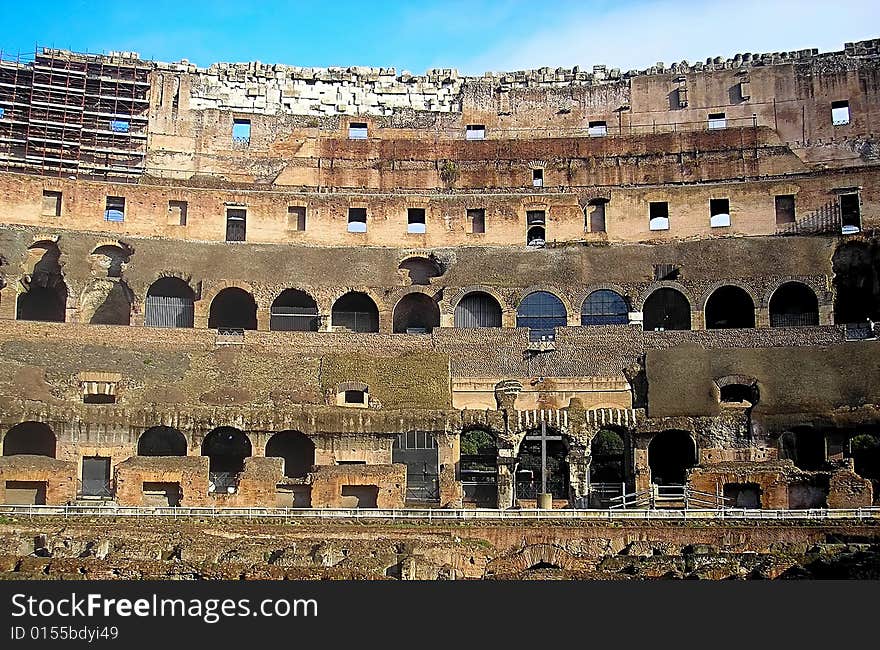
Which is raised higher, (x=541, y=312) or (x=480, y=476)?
(x=541, y=312)

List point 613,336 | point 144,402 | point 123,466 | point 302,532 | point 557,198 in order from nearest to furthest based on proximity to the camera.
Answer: point 302,532
point 123,466
point 144,402
point 613,336
point 557,198

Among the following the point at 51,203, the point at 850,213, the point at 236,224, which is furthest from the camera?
the point at 236,224

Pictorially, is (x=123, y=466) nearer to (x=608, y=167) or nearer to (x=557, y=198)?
(x=557, y=198)

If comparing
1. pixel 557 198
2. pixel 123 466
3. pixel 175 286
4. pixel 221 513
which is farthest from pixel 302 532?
pixel 557 198

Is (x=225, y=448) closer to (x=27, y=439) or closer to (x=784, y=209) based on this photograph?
(x=27, y=439)

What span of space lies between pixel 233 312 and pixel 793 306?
25979mm

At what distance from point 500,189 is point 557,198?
364 centimetres

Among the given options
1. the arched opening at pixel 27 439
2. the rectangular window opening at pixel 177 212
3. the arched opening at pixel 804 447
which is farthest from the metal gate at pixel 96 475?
the arched opening at pixel 804 447

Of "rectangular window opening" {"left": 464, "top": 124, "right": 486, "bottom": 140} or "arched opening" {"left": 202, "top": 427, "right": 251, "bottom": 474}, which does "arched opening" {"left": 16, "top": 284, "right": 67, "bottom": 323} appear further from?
"rectangular window opening" {"left": 464, "top": 124, "right": 486, "bottom": 140}

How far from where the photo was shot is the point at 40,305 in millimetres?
51219

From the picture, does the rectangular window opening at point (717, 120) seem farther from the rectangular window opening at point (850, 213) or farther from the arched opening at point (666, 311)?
the arched opening at point (666, 311)

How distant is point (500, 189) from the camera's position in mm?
58188

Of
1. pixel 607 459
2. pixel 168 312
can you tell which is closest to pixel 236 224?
pixel 168 312

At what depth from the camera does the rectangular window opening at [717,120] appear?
61.8 m
